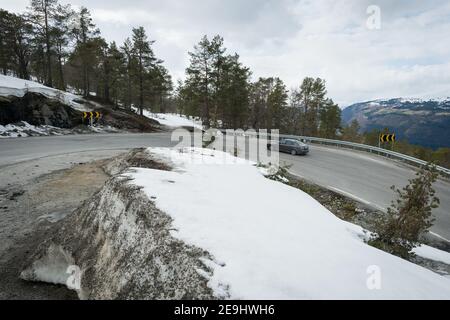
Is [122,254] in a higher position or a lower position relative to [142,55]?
lower

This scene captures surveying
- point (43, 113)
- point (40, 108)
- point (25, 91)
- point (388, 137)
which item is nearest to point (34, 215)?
point (43, 113)

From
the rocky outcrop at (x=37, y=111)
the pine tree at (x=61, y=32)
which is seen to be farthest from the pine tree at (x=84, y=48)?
the rocky outcrop at (x=37, y=111)

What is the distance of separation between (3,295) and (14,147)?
15.1 meters

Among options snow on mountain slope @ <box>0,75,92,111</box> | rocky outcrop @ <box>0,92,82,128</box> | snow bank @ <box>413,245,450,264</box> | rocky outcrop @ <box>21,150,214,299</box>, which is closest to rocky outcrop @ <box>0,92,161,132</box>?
rocky outcrop @ <box>0,92,82,128</box>

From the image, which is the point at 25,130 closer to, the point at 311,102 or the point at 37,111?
the point at 37,111

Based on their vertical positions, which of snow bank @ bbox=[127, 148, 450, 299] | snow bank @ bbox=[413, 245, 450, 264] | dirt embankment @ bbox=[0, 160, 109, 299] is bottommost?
snow bank @ bbox=[413, 245, 450, 264]

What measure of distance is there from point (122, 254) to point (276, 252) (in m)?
2.22

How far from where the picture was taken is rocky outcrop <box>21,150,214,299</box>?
114 inches

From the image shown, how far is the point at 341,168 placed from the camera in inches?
602

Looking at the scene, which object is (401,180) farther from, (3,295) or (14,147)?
(14,147)

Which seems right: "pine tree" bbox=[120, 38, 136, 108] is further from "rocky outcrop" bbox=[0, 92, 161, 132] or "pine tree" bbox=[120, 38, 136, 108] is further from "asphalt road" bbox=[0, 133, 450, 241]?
"asphalt road" bbox=[0, 133, 450, 241]

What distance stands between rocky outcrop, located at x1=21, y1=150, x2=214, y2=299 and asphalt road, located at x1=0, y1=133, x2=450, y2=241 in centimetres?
832

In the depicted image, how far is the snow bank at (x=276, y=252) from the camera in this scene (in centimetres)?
265
